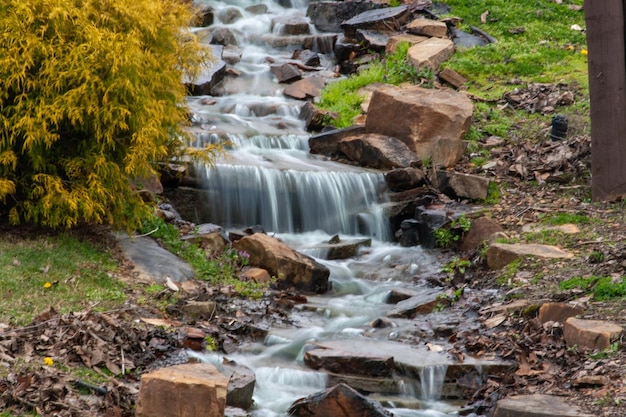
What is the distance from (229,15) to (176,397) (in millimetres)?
17859

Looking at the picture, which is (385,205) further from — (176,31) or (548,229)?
(176,31)

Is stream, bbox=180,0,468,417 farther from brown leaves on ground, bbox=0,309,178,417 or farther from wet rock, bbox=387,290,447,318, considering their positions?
brown leaves on ground, bbox=0,309,178,417

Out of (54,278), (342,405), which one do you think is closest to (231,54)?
(54,278)

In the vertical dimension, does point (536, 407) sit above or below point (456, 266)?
above

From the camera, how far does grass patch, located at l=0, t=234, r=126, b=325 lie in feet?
26.3

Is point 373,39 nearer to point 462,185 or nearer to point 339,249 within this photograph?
point 462,185

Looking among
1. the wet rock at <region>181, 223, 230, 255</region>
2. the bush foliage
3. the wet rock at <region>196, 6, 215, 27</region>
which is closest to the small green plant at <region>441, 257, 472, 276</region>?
the wet rock at <region>181, 223, 230, 255</region>

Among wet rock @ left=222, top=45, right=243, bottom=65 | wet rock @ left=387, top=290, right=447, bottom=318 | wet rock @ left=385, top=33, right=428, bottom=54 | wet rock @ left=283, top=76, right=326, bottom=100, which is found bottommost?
wet rock @ left=387, top=290, right=447, bottom=318

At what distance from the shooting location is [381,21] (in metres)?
20.8

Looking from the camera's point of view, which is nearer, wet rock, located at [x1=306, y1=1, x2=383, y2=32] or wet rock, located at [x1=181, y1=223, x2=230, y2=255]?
wet rock, located at [x1=181, y1=223, x2=230, y2=255]

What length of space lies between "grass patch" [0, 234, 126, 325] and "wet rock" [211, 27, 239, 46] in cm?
1225

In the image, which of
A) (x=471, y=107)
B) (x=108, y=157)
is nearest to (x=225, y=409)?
(x=108, y=157)

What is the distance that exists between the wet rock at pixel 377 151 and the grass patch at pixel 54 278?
585cm

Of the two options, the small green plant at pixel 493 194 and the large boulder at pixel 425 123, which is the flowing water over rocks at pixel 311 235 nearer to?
the large boulder at pixel 425 123
